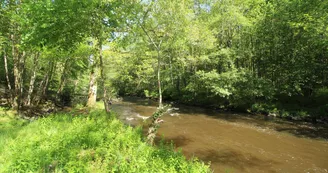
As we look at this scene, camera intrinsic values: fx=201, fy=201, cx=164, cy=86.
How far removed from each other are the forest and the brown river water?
79.9 inches

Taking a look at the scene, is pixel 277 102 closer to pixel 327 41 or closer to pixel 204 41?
pixel 327 41

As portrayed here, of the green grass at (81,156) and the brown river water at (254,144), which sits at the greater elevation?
the green grass at (81,156)

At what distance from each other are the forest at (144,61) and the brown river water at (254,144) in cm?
203

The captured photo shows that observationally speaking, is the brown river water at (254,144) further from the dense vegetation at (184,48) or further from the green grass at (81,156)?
the dense vegetation at (184,48)

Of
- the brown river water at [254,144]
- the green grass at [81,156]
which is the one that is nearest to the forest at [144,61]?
the green grass at [81,156]

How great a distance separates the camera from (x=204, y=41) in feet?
89.6

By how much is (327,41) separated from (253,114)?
10.0m

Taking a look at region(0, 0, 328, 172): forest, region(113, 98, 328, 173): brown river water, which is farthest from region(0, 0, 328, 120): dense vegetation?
region(113, 98, 328, 173): brown river water

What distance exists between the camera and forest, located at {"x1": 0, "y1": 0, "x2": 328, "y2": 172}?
6.66 metres

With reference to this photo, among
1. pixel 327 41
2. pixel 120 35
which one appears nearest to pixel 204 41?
pixel 327 41

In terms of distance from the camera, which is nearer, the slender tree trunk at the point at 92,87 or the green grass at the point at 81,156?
the green grass at the point at 81,156

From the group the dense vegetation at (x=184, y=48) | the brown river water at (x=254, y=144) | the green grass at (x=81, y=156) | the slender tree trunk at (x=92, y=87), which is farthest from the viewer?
the slender tree trunk at (x=92, y=87)

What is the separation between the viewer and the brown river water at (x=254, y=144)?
938 cm

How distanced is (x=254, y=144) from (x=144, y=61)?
29.0m
